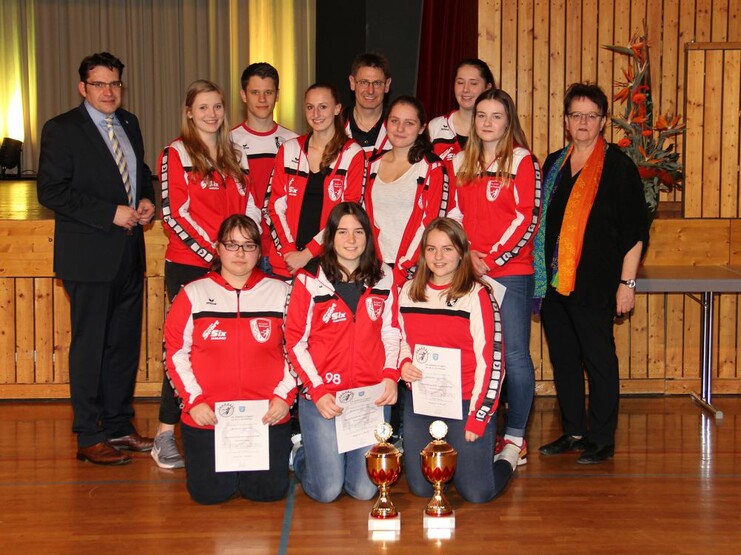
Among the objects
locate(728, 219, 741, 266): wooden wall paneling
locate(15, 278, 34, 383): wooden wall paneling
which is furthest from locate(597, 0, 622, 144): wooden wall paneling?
locate(15, 278, 34, 383): wooden wall paneling

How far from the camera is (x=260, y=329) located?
3.64 m

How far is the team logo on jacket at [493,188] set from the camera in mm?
3930

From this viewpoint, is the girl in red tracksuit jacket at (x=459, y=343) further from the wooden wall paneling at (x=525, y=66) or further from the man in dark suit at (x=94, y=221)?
the wooden wall paneling at (x=525, y=66)

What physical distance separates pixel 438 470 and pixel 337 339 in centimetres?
63

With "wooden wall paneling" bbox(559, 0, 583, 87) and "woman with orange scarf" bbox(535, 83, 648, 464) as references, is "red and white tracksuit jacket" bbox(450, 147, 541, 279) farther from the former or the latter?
"wooden wall paneling" bbox(559, 0, 583, 87)

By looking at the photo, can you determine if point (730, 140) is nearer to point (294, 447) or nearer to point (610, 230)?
point (610, 230)

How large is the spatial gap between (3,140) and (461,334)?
12319 millimetres

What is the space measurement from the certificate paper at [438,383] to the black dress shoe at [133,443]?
1.37 meters

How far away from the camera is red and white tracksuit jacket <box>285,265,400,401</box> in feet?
11.9

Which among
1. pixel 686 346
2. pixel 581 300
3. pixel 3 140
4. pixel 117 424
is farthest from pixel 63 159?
pixel 3 140

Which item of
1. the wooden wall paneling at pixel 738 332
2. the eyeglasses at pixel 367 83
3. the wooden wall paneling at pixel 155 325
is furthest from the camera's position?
the wooden wall paneling at pixel 738 332

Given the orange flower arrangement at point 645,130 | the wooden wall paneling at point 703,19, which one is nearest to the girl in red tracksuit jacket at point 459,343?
the orange flower arrangement at point 645,130

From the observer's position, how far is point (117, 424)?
436cm

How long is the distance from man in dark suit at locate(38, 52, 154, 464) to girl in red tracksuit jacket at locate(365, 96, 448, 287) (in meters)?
1.01
